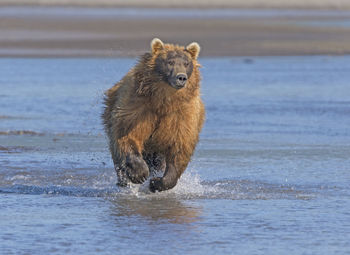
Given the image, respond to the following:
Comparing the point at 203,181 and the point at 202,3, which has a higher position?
the point at 203,181

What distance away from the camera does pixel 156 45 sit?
7.46 meters

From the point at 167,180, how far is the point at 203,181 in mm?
867

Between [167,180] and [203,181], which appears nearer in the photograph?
[167,180]

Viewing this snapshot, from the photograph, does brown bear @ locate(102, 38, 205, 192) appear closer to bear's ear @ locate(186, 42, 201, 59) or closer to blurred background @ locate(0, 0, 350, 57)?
bear's ear @ locate(186, 42, 201, 59)

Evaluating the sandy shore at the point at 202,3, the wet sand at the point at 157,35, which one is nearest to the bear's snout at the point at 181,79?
the wet sand at the point at 157,35

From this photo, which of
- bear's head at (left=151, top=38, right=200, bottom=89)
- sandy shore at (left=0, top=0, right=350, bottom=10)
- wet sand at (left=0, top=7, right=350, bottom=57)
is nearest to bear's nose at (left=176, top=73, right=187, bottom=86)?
bear's head at (left=151, top=38, right=200, bottom=89)

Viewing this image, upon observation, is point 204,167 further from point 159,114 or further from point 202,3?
point 202,3

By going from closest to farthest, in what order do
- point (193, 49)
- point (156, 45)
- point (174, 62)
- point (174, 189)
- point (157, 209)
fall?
1. point (157, 209)
2. point (174, 62)
3. point (156, 45)
4. point (193, 49)
5. point (174, 189)

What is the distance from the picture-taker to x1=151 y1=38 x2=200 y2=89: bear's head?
702 cm

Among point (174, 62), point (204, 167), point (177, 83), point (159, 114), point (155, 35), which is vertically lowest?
point (155, 35)

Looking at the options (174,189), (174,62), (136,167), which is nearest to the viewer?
(174,62)

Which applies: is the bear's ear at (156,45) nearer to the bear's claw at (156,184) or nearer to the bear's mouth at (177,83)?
the bear's mouth at (177,83)

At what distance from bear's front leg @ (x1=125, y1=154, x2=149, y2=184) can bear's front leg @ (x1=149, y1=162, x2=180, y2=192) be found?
168 mm

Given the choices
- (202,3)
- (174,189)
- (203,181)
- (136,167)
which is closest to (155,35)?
(203,181)
